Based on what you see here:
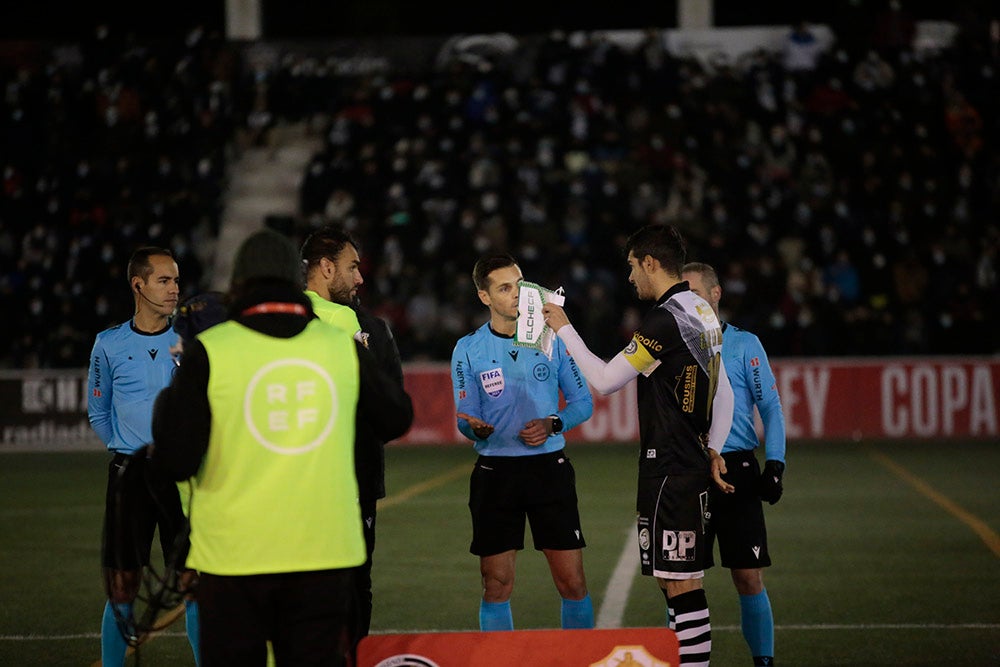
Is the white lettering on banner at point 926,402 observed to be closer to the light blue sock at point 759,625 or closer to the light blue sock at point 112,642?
the light blue sock at point 759,625

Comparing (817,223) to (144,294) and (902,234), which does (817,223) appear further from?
(144,294)

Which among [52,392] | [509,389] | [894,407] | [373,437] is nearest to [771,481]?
[509,389]

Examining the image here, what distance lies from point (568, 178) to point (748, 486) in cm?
1758

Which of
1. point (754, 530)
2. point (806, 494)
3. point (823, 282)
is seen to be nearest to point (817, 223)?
point (823, 282)

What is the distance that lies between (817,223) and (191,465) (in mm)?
19850

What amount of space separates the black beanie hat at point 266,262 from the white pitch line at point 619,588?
4221 mm

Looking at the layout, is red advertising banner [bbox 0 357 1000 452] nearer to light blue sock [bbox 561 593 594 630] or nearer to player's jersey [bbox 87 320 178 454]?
light blue sock [bbox 561 593 594 630]

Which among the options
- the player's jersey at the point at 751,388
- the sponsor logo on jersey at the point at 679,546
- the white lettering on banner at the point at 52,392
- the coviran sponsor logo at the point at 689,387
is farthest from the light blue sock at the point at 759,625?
Result: the white lettering on banner at the point at 52,392

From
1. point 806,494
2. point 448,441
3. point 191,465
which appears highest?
point 191,465

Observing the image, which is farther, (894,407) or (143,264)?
(894,407)

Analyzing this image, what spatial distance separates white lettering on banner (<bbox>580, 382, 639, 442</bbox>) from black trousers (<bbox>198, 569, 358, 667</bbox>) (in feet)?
52.1

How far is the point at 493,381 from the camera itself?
6941mm

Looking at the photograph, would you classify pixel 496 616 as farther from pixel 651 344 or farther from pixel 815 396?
pixel 815 396

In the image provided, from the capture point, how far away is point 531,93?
84.0 feet
